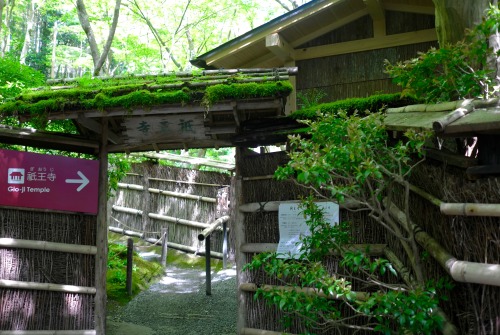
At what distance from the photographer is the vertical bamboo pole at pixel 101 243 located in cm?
695

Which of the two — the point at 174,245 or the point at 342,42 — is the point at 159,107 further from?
the point at 174,245

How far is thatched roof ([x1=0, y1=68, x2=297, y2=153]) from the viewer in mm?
6184

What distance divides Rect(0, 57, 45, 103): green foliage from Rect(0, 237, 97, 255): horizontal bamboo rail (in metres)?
3.08

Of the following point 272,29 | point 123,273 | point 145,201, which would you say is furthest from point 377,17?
point 145,201

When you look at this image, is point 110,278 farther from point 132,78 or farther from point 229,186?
point 132,78

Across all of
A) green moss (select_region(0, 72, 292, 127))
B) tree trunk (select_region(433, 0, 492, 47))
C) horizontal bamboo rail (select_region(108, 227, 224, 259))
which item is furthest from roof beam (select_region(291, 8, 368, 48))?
horizontal bamboo rail (select_region(108, 227, 224, 259))

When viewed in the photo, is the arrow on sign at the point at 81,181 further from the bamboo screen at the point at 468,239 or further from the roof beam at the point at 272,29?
the bamboo screen at the point at 468,239

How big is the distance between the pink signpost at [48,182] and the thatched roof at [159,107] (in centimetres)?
34

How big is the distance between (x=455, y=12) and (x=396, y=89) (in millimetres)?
2315

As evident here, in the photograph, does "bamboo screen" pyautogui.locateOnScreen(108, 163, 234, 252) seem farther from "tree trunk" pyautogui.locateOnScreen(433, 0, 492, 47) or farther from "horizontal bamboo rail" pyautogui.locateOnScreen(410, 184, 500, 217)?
"horizontal bamboo rail" pyautogui.locateOnScreen(410, 184, 500, 217)

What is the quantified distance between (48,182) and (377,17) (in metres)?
5.77

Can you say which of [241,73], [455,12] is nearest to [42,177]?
[241,73]

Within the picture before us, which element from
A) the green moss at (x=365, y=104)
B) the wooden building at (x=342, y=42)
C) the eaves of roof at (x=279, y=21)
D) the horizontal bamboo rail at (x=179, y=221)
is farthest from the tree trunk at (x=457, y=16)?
the horizontal bamboo rail at (x=179, y=221)

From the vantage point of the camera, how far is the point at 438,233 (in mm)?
3861
